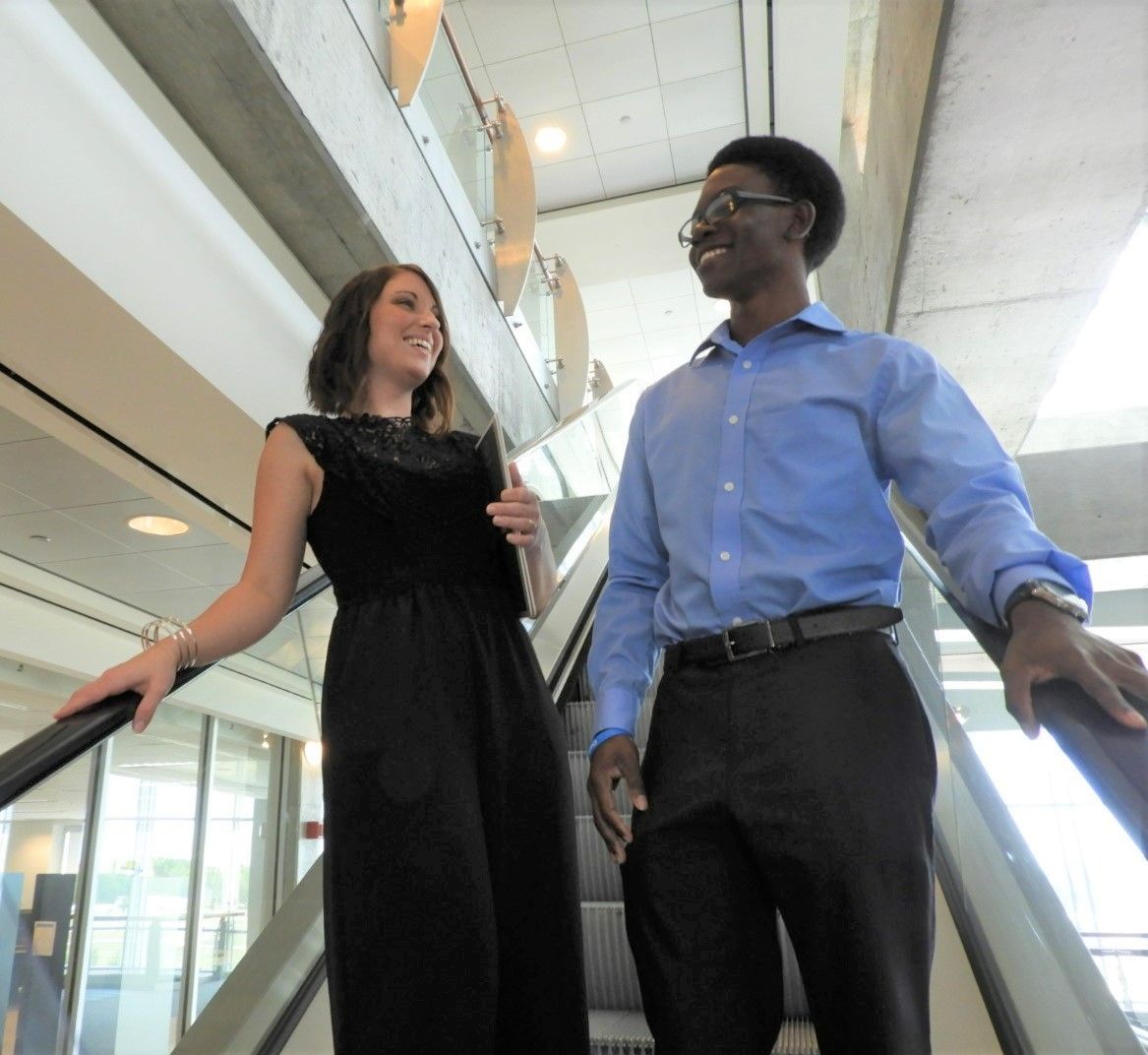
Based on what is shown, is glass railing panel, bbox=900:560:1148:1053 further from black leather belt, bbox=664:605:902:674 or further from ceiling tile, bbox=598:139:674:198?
ceiling tile, bbox=598:139:674:198

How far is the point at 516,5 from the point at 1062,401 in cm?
478

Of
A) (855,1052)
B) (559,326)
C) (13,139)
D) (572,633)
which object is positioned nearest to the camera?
(855,1052)

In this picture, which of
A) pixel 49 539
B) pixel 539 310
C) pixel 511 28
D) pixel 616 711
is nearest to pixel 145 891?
pixel 49 539

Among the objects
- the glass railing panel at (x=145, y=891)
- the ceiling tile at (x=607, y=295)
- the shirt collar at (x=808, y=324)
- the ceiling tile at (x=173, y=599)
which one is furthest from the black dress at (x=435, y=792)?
the ceiling tile at (x=607, y=295)

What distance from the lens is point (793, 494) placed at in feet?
4.25

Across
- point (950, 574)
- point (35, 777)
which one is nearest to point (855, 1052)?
point (950, 574)

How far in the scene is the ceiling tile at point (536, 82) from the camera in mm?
7543

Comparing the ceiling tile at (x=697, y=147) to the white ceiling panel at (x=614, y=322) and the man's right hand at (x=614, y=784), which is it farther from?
the man's right hand at (x=614, y=784)

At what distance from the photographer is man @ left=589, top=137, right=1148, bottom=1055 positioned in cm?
104

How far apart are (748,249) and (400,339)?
0.68 metres

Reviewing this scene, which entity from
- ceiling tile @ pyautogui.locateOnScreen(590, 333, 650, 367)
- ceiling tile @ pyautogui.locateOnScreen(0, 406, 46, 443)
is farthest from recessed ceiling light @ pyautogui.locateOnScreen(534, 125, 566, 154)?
ceiling tile @ pyautogui.locateOnScreen(0, 406, 46, 443)

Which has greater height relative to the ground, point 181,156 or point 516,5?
point 516,5

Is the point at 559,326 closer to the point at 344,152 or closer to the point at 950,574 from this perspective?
the point at 344,152

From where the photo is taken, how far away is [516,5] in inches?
275
